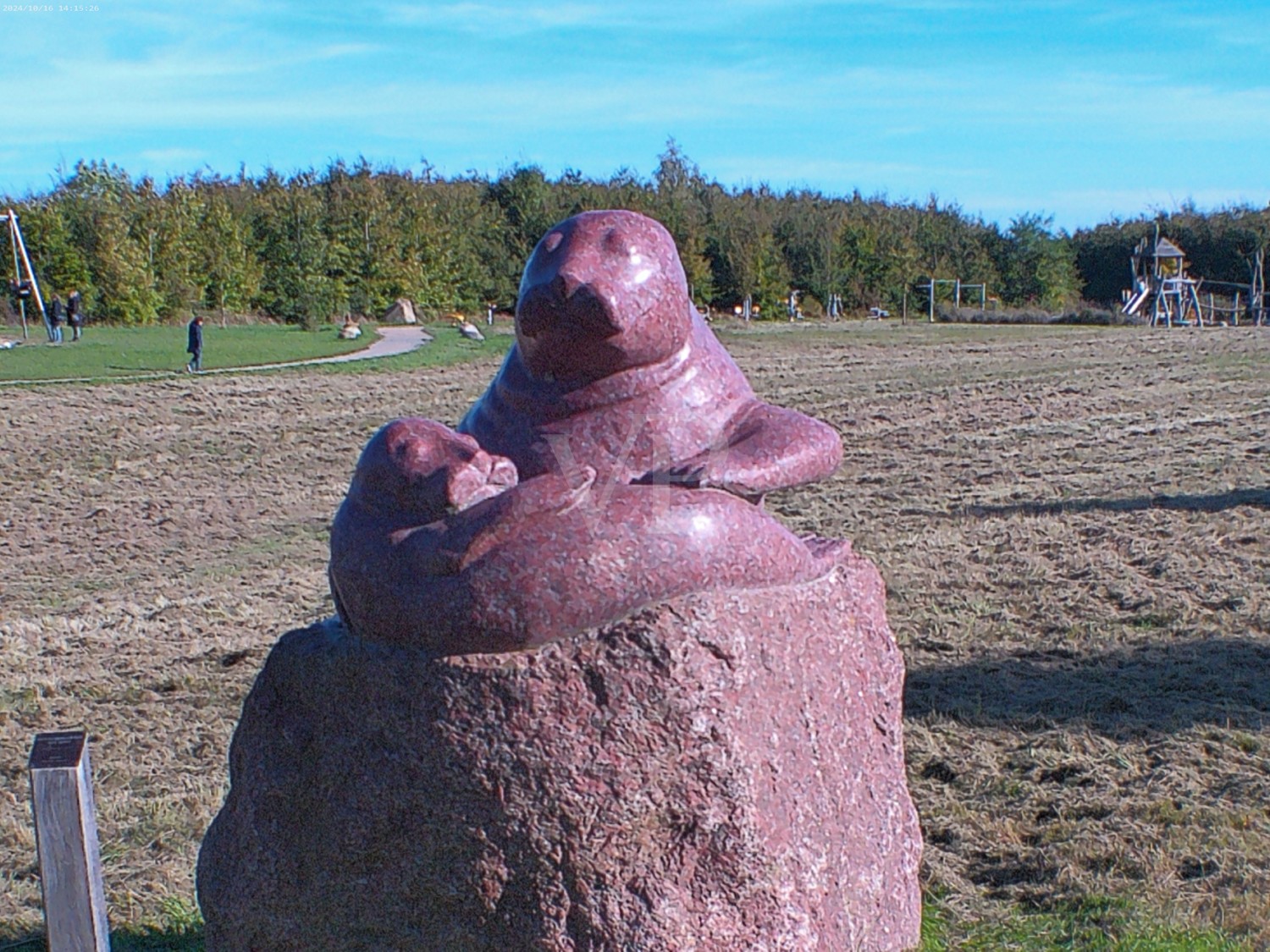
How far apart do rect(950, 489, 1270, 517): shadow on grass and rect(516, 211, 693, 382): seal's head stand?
21.9ft

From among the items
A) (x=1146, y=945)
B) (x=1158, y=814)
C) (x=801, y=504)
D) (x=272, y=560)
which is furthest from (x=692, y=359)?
(x=801, y=504)

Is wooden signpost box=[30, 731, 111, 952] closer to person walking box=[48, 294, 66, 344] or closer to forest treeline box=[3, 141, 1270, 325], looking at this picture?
person walking box=[48, 294, 66, 344]

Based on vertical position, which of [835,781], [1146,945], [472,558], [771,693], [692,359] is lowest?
[1146,945]

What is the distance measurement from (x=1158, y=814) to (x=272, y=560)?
18.9 feet

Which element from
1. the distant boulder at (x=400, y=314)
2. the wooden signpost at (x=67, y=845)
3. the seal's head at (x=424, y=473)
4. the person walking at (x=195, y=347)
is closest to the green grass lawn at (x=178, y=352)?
the person walking at (x=195, y=347)

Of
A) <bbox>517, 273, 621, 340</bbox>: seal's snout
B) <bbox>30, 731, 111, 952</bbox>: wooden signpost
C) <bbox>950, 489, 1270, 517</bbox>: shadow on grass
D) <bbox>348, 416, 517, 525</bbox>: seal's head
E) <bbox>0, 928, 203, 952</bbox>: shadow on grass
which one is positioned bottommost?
<bbox>0, 928, 203, 952</bbox>: shadow on grass

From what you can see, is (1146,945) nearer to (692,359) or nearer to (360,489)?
(692,359)

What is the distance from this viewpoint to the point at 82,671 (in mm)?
6359

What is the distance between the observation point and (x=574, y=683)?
2.84 m

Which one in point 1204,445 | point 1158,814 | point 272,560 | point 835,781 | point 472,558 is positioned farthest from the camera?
point 1204,445

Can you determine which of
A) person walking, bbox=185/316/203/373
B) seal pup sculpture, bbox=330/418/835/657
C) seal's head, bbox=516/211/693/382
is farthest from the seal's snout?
person walking, bbox=185/316/203/373

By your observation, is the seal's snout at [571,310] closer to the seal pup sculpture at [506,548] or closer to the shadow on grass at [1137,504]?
the seal pup sculpture at [506,548]

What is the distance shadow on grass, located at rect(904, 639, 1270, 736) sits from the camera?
5484mm

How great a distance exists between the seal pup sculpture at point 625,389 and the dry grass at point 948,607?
5.98 ft
